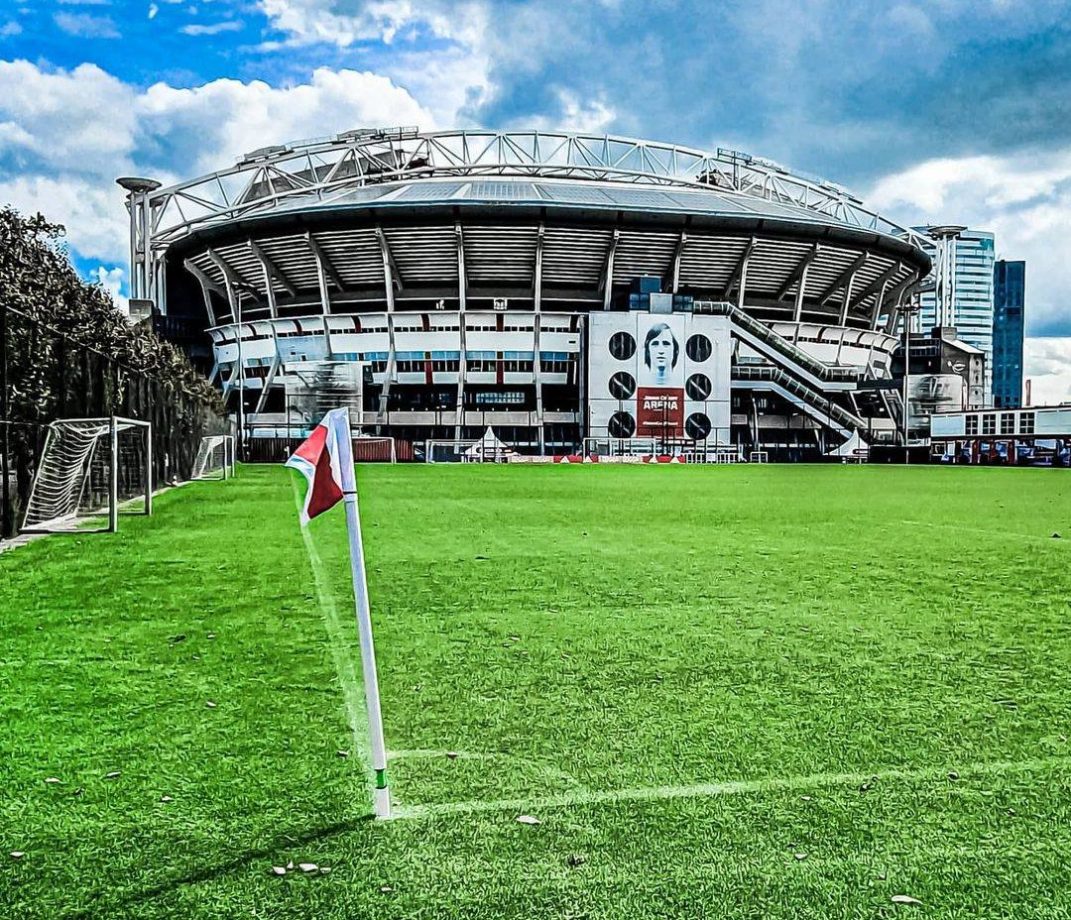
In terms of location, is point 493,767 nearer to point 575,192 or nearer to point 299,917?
point 299,917

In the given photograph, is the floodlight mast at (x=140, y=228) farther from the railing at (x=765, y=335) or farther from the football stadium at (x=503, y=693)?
the football stadium at (x=503, y=693)

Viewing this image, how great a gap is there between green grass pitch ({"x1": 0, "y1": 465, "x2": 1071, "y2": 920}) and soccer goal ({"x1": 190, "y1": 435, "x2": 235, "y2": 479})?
2489cm

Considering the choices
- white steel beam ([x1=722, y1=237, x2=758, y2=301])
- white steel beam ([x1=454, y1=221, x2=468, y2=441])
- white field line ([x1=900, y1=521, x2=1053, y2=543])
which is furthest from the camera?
white steel beam ([x1=722, y1=237, x2=758, y2=301])

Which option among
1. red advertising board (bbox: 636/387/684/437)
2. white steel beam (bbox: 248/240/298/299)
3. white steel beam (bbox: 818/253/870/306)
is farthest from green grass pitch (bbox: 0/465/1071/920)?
white steel beam (bbox: 818/253/870/306)

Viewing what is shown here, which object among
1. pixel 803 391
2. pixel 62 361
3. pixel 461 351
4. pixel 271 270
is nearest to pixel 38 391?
pixel 62 361

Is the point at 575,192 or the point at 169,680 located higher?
the point at 575,192

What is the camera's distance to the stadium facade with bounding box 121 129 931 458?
76500mm

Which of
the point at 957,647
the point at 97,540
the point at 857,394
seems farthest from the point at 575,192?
the point at 957,647

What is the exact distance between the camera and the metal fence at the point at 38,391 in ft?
40.0

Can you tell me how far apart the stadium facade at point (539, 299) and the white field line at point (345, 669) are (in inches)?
2609

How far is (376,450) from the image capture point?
67562 mm

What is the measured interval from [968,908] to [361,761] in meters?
Result: 2.33

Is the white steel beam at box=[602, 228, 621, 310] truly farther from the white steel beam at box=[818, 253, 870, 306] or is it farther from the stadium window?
the white steel beam at box=[818, 253, 870, 306]

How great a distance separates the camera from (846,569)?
10062 millimetres
